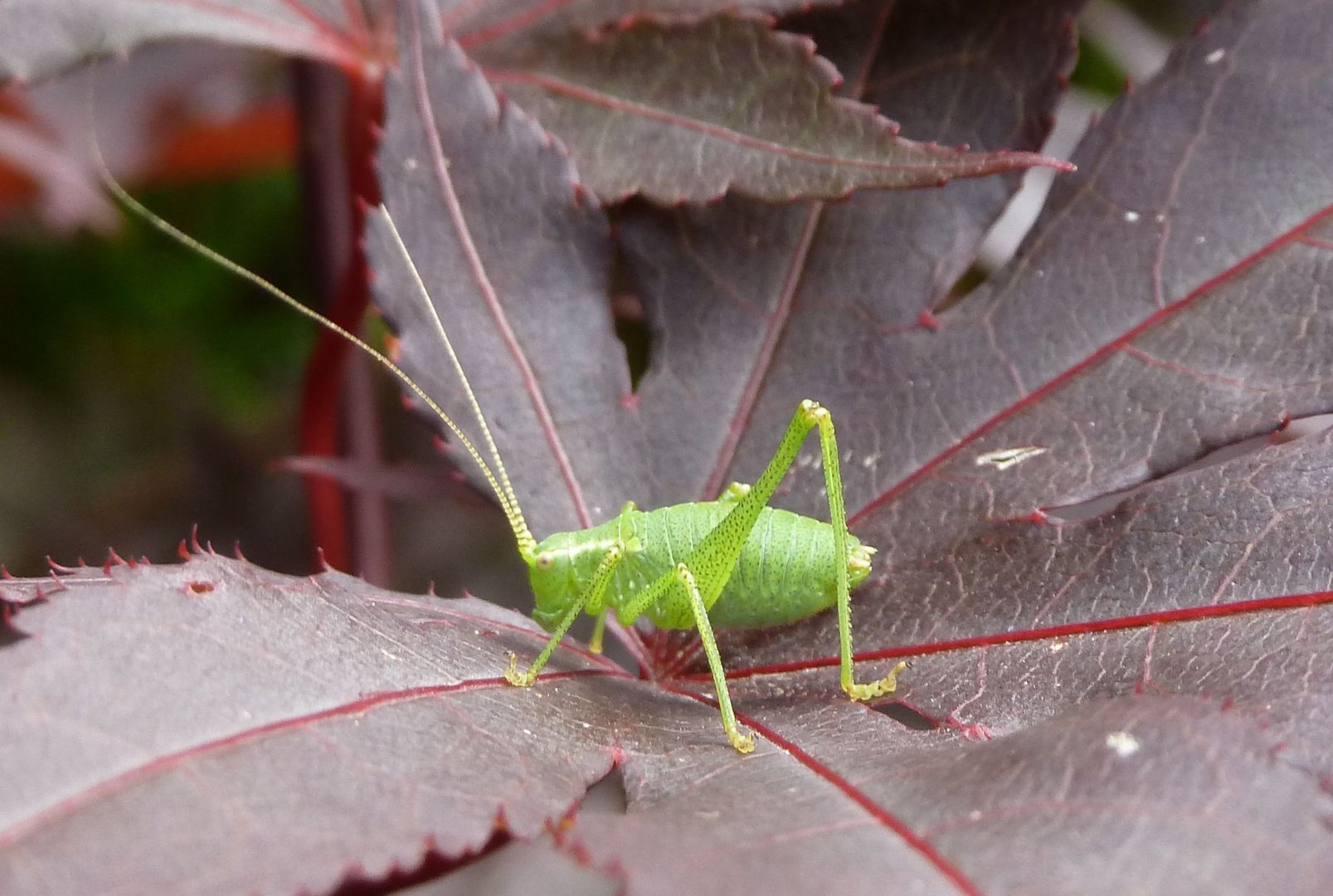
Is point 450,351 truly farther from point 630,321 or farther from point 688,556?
point 630,321

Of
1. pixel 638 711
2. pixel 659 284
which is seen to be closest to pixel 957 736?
pixel 638 711

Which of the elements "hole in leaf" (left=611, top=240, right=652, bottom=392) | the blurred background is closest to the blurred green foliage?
the blurred background

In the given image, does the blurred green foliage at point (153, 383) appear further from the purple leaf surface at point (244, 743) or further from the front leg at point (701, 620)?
the purple leaf surface at point (244, 743)

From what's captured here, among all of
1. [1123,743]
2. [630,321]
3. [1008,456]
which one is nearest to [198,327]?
[630,321]

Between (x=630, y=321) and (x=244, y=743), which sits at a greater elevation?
(x=630, y=321)

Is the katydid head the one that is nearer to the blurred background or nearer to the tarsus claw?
the blurred background

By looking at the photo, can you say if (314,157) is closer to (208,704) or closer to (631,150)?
(631,150)
